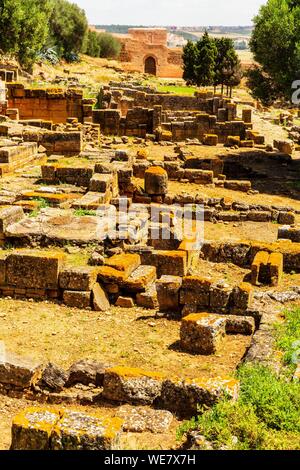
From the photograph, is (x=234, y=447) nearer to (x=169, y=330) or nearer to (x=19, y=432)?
(x=19, y=432)

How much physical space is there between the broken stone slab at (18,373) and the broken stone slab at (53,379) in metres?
0.10

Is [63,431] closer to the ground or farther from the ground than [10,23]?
closer to the ground

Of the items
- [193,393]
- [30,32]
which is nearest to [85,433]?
[193,393]

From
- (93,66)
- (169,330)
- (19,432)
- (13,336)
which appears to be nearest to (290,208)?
(169,330)

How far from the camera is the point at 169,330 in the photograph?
10258mm

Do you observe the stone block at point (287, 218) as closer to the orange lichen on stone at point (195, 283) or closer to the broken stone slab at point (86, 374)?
the orange lichen on stone at point (195, 283)

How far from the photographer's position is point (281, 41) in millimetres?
24656

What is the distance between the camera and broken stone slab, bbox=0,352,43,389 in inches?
316

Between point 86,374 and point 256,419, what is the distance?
8.60 ft

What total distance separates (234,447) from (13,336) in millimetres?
4812

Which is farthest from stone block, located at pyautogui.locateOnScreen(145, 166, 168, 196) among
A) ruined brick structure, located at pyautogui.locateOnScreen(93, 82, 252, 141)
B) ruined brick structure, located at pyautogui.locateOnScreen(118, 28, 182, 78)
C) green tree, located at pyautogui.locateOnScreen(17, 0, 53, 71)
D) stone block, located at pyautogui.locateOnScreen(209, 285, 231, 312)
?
ruined brick structure, located at pyautogui.locateOnScreen(118, 28, 182, 78)

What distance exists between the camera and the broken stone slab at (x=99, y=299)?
10938 millimetres
